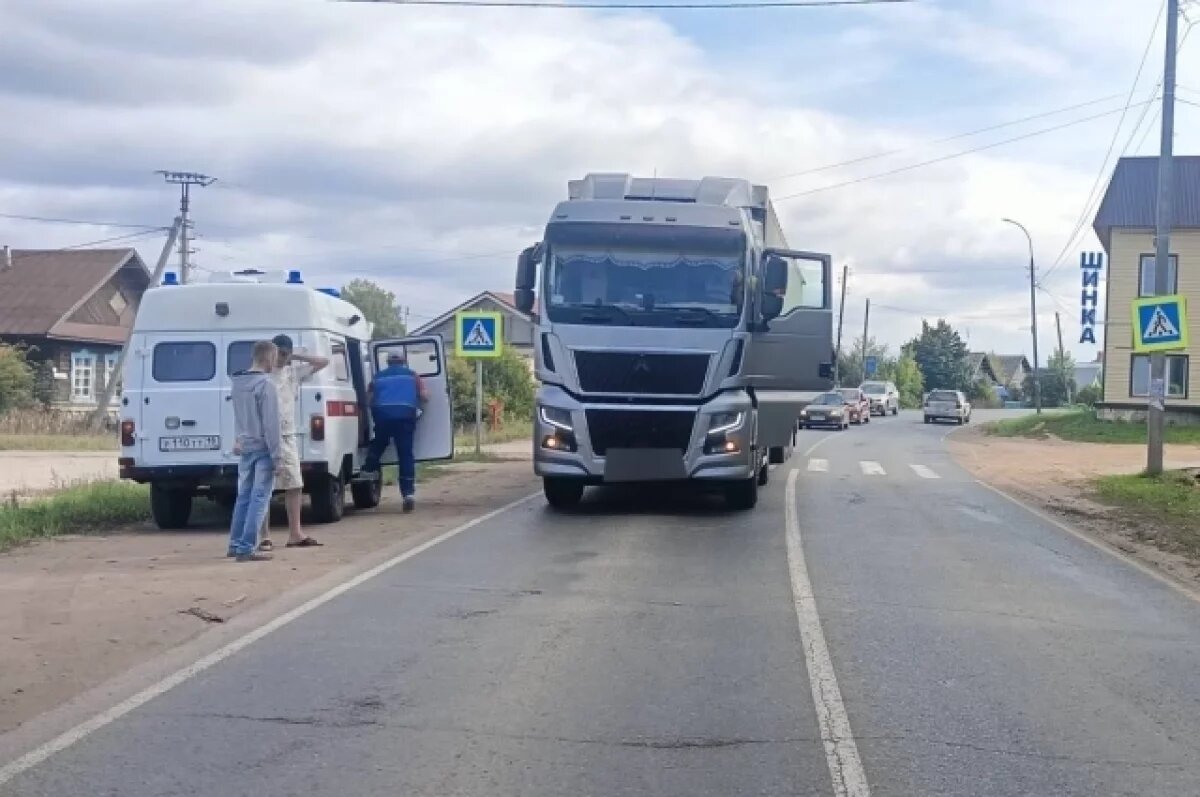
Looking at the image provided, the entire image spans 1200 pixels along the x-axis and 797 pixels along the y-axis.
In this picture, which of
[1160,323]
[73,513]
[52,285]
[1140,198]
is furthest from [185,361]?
[1140,198]

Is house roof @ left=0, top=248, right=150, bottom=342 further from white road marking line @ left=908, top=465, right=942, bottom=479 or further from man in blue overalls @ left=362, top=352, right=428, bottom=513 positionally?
man in blue overalls @ left=362, top=352, right=428, bottom=513

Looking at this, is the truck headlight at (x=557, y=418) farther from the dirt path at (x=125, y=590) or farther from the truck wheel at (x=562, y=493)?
the dirt path at (x=125, y=590)

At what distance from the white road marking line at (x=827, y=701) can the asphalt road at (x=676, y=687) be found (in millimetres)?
58

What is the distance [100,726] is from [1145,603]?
8.04 meters

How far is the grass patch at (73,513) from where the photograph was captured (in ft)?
45.8

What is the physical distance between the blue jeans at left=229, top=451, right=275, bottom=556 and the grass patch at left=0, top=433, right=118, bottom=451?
2237 cm

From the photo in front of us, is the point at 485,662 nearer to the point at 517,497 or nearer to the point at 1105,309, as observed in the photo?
the point at 517,497

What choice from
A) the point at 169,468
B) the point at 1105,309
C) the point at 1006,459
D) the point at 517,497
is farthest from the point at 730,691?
the point at 1105,309

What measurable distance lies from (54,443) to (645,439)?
2297 cm

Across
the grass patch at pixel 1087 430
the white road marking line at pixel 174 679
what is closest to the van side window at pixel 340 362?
the white road marking line at pixel 174 679

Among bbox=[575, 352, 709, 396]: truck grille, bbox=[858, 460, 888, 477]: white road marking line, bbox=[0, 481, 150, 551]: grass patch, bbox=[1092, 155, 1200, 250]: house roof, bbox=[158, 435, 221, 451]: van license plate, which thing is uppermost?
bbox=[1092, 155, 1200, 250]: house roof

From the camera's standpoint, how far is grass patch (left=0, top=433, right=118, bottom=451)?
32875 millimetres

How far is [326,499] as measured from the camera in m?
15.2

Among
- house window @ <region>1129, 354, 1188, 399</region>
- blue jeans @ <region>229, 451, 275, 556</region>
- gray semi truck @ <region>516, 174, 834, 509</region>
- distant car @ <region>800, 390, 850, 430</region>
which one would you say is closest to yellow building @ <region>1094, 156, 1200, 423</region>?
house window @ <region>1129, 354, 1188, 399</region>
